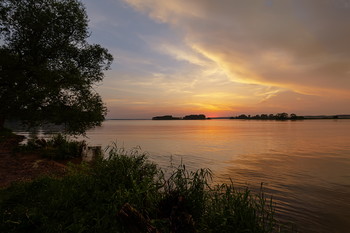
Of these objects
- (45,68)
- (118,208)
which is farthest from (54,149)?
(118,208)

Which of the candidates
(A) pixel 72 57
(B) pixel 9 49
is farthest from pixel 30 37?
(A) pixel 72 57

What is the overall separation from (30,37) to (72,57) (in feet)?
15.3

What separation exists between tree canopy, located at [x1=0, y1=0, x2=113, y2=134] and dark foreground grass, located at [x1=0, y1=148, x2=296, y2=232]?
13.3 m

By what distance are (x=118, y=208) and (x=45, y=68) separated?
64.2 ft

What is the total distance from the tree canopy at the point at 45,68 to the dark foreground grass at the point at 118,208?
13259mm

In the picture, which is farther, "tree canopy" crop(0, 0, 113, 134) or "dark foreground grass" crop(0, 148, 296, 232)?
"tree canopy" crop(0, 0, 113, 134)

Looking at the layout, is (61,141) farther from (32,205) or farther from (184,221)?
(184,221)

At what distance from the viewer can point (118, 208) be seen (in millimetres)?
7168

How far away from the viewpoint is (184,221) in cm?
635

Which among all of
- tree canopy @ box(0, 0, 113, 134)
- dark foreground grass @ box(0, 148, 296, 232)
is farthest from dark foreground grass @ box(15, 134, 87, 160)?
dark foreground grass @ box(0, 148, 296, 232)

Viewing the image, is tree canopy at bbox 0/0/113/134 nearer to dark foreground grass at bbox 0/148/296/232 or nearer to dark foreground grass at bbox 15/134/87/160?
dark foreground grass at bbox 15/134/87/160

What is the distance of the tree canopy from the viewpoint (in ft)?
65.0

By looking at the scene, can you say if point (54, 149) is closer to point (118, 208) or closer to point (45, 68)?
point (45, 68)

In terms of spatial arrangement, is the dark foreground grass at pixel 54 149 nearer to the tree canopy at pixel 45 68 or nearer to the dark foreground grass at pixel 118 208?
the tree canopy at pixel 45 68
